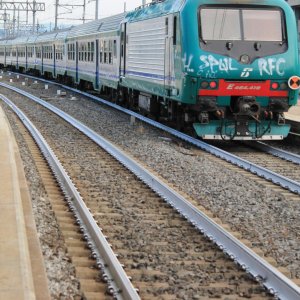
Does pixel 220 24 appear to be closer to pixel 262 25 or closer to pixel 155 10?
pixel 262 25

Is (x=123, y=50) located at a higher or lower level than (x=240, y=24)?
lower

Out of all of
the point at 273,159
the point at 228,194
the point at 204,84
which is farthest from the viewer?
the point at 204,84

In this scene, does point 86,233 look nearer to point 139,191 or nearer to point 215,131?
point 139,191

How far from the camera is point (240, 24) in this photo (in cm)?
1214

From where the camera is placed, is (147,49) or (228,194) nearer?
(228,194)

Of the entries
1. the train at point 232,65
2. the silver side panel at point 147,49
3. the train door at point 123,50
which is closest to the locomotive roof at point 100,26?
the train door at point 123,50

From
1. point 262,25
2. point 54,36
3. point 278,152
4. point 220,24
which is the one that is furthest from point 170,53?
point 54,36

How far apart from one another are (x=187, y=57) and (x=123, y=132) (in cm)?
369

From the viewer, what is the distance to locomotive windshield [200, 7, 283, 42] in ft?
39.4

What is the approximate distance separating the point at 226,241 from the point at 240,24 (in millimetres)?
7126

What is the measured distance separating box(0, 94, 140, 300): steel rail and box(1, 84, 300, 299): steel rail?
1.03 metres

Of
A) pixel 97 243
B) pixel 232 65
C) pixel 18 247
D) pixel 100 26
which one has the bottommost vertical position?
pixel 97 243

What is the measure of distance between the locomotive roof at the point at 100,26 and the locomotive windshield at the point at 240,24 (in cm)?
810

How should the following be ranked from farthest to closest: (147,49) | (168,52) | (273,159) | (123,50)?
(123,50)
(147,49)
(168,52)
(273,159)
